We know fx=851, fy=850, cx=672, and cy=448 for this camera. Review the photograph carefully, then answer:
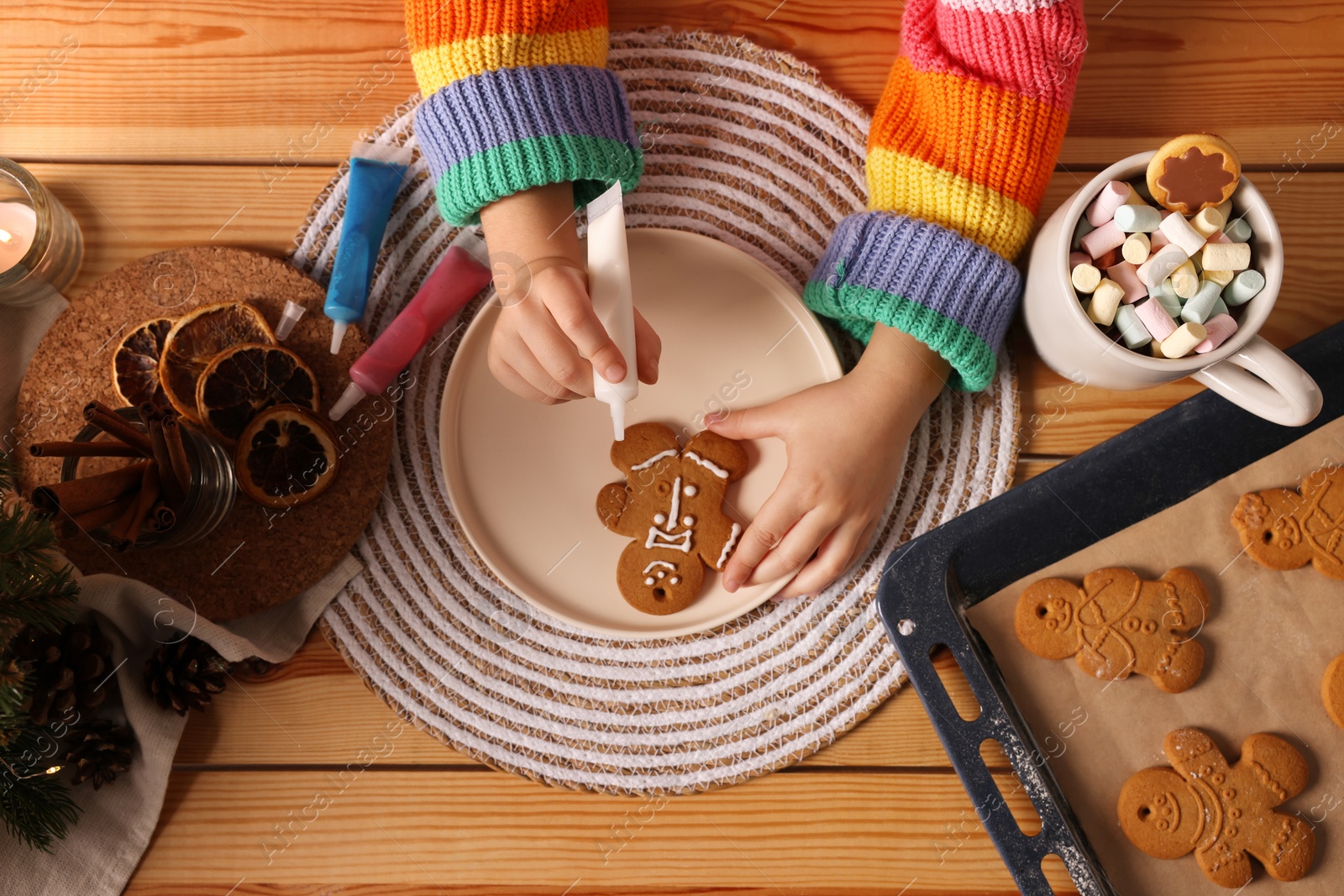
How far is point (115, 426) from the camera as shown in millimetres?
486

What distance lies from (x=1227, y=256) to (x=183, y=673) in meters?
0.71

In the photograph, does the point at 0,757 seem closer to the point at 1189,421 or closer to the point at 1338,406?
the point at 1189,421

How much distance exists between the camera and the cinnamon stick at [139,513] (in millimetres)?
484

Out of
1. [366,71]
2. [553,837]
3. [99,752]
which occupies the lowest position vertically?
[553,837]

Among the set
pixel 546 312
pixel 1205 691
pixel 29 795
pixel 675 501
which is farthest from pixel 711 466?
pixel 29 795

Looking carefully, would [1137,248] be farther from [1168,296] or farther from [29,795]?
[29,795]

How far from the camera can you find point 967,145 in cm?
56

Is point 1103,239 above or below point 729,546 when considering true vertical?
above

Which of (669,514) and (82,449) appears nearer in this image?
(82,449)

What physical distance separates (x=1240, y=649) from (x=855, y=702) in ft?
0.85

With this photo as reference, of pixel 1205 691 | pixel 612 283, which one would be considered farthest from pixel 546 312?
pixel 1205 691

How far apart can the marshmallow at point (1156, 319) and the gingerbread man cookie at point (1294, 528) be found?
0.16 metres

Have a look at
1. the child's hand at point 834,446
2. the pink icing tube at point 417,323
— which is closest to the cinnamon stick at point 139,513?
the pink icing tube at point 417,323

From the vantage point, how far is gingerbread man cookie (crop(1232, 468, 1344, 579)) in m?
0.57
